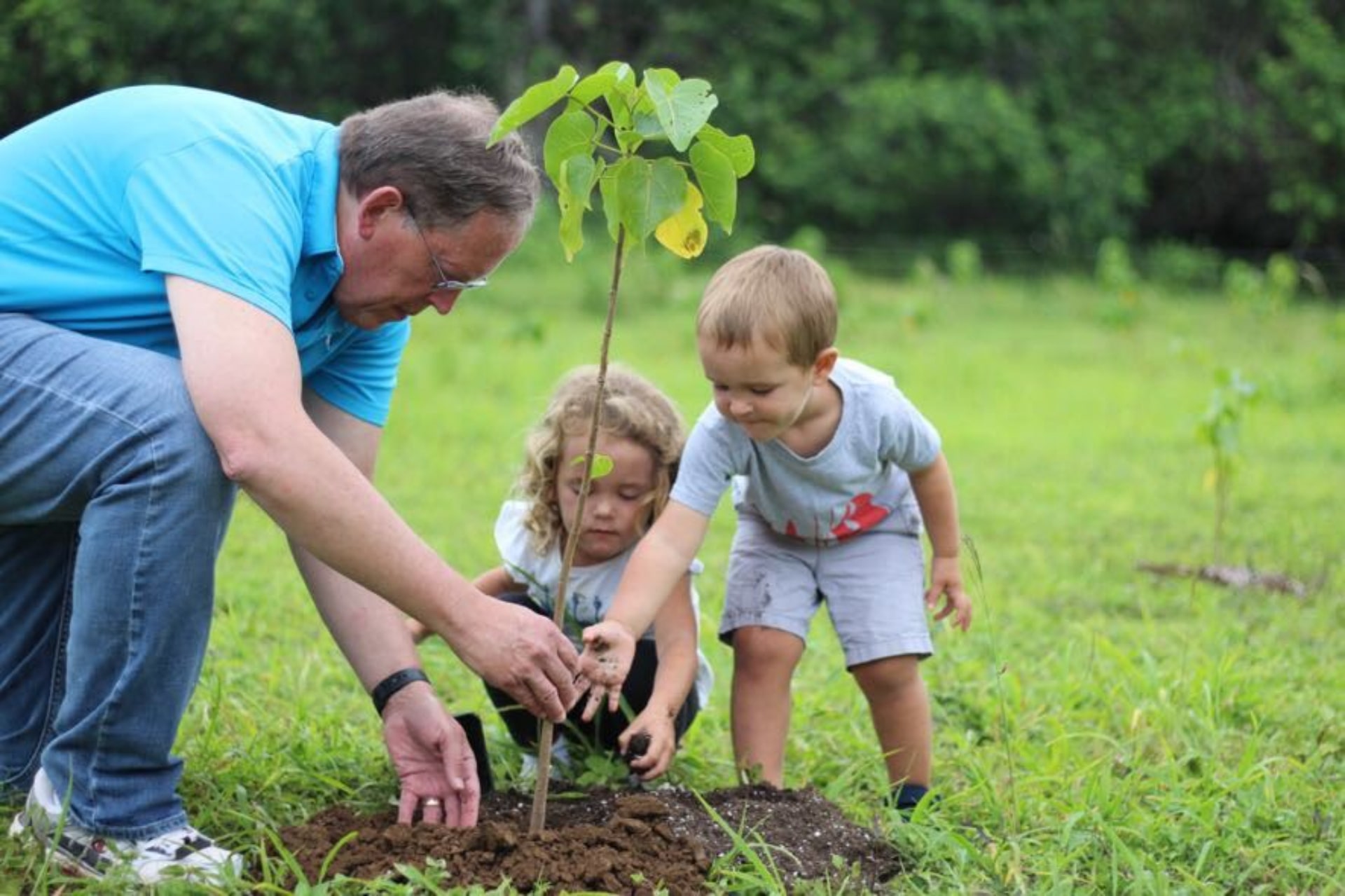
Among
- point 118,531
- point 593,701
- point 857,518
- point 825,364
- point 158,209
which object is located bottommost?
point 593,701

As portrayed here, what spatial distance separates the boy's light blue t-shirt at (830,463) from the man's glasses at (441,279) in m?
0.59

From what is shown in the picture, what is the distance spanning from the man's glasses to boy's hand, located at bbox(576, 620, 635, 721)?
2.03 feet

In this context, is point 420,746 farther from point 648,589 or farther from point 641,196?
point 641,196

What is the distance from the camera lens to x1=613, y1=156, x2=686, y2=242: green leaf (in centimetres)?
241

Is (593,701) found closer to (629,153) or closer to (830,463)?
(830,463)

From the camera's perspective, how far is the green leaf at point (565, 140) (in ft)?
7.91

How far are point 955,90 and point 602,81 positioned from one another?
631 inches

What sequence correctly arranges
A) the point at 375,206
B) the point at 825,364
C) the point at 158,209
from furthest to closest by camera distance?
1. the point at 825,364
2. the point at 375,206
3. the point at 158,209

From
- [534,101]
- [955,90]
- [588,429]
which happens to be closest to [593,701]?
[588,429]

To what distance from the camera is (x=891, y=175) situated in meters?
17.9

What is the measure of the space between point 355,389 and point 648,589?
67 centimetres

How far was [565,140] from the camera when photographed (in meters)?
2.42

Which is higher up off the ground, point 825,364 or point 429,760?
point 825,364

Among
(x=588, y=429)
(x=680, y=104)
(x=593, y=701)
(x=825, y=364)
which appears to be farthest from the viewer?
(x=588, y=429)
